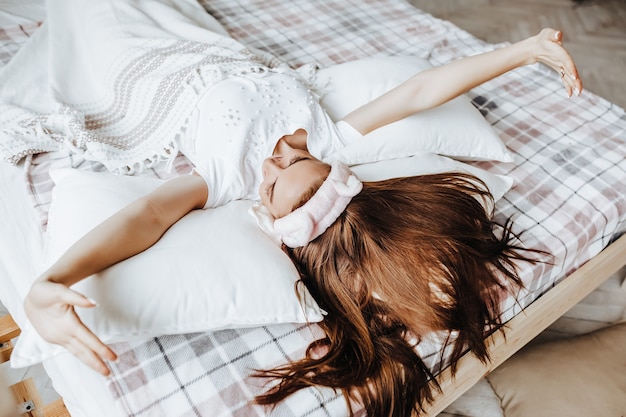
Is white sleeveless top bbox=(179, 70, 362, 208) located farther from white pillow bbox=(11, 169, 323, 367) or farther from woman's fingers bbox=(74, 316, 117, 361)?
woman's fingers bbox=(74, 316, 117, 361)

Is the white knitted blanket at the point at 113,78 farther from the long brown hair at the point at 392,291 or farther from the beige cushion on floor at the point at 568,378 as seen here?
the beige cushion on floor at the point at 568,378

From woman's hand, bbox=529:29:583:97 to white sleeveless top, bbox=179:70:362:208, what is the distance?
1.47ft

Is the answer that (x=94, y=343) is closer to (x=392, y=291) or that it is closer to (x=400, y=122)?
(x=392, y=291)

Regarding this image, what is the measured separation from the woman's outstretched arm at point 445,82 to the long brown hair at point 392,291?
276 millimetres

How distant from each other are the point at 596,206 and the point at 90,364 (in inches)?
43.5

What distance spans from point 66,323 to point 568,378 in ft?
3.81

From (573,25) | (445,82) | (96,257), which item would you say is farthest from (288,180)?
(573,25)

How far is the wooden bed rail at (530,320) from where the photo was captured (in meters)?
1.06

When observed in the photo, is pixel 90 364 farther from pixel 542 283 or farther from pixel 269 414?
pixel 542 283

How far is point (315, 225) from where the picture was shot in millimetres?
960

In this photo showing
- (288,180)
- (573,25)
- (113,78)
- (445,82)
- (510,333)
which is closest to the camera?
(288,180)

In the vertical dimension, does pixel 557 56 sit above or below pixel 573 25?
above

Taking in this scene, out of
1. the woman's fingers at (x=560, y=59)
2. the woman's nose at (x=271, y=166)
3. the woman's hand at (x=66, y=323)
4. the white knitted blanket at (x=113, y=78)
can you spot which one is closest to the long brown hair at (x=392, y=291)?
the woman's nose at (x=271, y=166)

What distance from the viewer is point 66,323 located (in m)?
0.74
